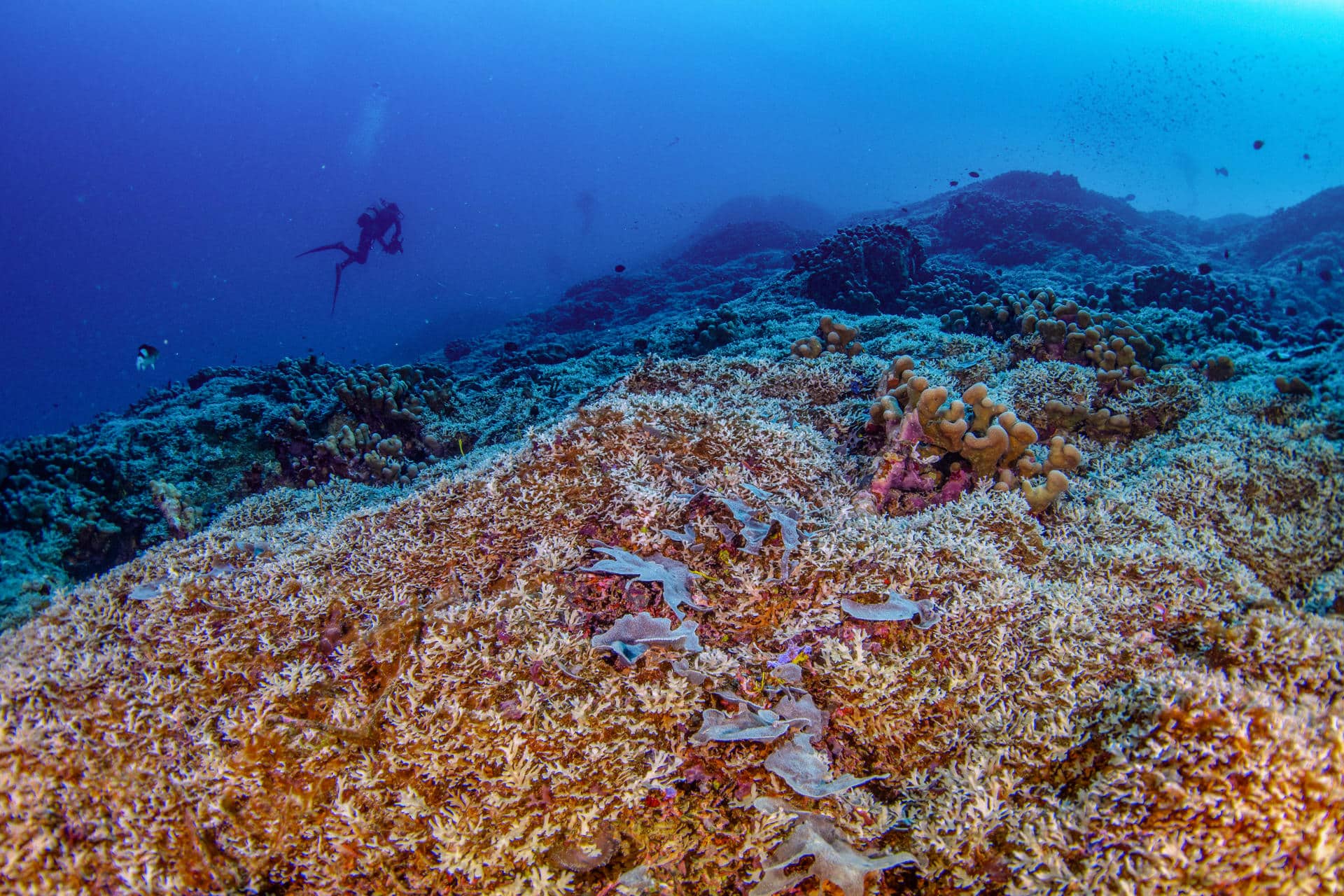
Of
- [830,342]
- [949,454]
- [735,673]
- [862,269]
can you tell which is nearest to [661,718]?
[735,673]

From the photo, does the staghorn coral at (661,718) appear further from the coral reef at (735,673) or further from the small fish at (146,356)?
the small fish at (146,356)

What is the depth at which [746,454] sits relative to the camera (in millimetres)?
3355

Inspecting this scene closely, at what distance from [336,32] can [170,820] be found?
176575 millimetres

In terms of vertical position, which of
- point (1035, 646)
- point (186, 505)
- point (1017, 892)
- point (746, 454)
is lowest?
point (1017, 892)

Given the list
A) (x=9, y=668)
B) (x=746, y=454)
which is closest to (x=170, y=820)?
(x=9, y=668)

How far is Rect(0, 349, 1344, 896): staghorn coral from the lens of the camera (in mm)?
1539

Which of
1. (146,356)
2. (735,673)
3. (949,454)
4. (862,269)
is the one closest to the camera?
(735,673)

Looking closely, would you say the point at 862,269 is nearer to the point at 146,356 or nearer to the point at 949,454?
the point at 949,454

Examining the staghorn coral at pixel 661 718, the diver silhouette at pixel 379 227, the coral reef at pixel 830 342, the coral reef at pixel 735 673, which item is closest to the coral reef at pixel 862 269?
the coral reef at pixel 830 342

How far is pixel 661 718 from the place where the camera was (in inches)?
78.5

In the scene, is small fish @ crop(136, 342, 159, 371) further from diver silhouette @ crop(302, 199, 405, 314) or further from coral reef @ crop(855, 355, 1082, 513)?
coral reef @ crop(855, 355, 1082, 513)

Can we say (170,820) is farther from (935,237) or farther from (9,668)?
(935,237)

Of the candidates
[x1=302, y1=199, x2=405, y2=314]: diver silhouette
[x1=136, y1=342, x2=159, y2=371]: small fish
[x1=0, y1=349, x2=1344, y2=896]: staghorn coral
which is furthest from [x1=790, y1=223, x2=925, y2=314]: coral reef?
[x1=302, y1=199, x2=405, y2=314]: diver silhouette

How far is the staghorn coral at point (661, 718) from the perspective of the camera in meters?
1.54
